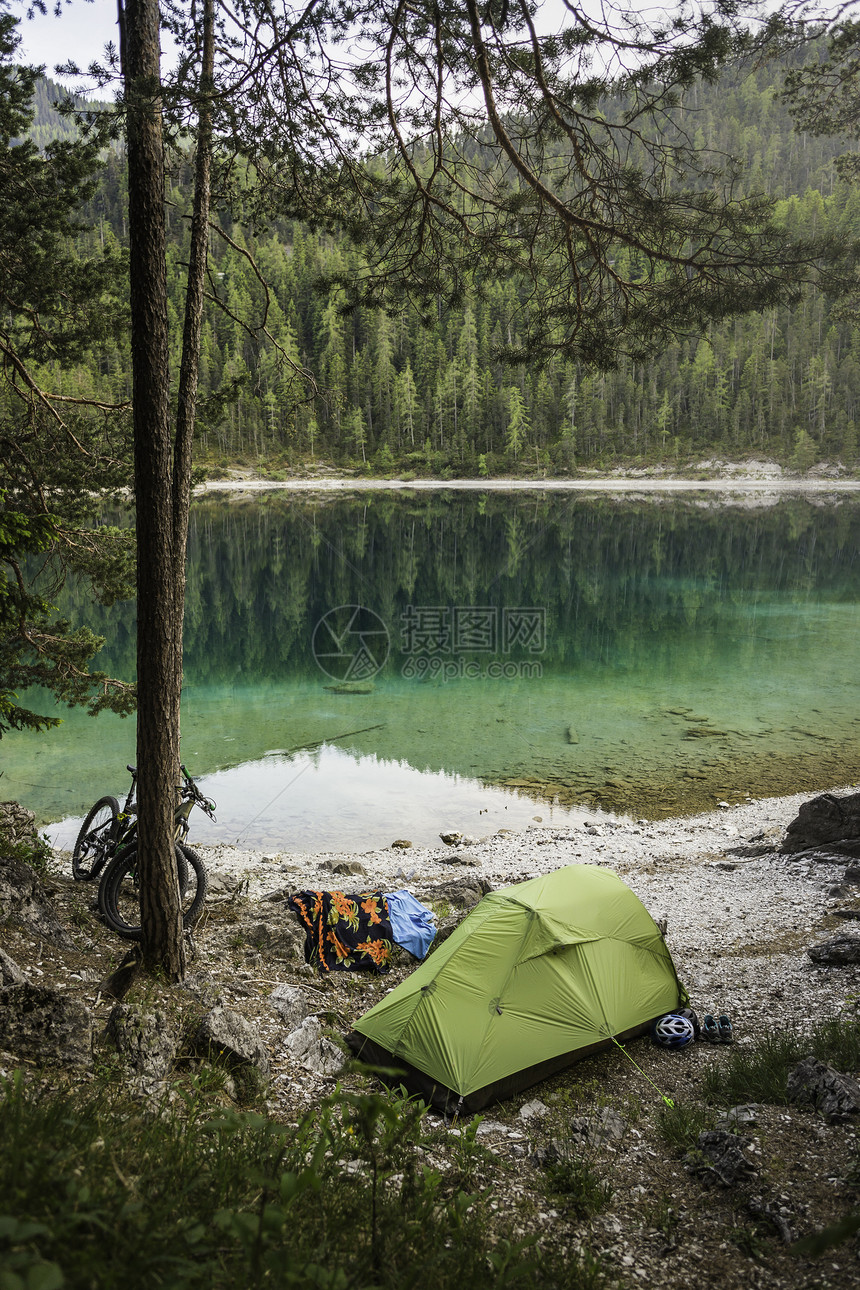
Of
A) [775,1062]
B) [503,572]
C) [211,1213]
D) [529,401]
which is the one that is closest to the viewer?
[211,1213]

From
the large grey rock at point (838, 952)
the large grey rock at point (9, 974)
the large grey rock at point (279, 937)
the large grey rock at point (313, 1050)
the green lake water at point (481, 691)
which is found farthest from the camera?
the green lake water at point (481, 691)

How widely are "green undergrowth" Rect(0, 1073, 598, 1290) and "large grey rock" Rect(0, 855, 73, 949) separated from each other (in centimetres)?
224

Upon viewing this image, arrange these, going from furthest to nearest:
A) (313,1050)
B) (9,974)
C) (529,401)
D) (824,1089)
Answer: (529,401), (313,1050), (824,1089), (9,974)

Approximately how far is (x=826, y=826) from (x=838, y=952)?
3.16m

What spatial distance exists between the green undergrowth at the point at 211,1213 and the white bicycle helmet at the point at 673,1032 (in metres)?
2.44

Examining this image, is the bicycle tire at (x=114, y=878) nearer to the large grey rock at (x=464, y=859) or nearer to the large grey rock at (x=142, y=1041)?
the large grey rock at (x=142, y=1041)

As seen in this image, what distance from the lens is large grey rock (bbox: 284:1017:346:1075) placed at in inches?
175

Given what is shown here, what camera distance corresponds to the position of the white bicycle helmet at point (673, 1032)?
197 inches

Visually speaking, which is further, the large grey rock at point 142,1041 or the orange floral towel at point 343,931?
the orange floral towel at point 343,931

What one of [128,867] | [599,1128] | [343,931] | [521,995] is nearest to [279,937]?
[343,931]

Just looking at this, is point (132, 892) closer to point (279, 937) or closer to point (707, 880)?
point (279, 937)

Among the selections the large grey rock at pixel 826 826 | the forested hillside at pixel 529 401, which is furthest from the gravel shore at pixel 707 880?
the forested hillside at pixel 529 401

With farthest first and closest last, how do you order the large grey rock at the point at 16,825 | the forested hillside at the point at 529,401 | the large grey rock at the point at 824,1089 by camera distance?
the forested hillside at the point at 529,401 → the large grey rock at the point at 16,825 → the large grey rock at the point at 824,1089

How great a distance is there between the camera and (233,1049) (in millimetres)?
3943
